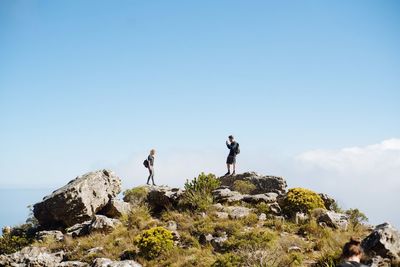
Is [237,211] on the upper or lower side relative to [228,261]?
upper

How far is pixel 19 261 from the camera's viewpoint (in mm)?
17109

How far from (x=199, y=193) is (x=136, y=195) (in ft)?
15.8

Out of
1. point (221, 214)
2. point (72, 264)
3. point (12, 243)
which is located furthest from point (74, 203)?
point (221, 214)

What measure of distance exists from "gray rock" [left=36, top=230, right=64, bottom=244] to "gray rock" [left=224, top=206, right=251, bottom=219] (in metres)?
9.79

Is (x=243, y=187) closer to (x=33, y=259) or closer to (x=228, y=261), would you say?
(x=228, y=261)

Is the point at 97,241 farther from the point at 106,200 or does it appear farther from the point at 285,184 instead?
the point at 285,184

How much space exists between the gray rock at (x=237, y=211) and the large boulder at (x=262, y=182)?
5.04 meters

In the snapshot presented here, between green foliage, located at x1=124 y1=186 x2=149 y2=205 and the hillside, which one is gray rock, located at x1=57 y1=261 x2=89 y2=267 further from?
green foliage, located at x1=124 y1=186 x2=149 y2=205

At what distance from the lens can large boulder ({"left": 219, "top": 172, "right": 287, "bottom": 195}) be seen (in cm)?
2541

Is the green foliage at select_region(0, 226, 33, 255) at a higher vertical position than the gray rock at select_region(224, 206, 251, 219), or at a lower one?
lower

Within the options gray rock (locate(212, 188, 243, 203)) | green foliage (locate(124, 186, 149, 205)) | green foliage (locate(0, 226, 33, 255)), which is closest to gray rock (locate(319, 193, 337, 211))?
gray rock (locate(212, 188, 243, 203))

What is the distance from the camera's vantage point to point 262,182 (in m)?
25.9

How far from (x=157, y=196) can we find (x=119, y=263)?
8545mm

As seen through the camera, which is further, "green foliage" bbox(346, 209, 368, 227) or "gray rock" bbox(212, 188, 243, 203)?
"gray rock" bbox(212, 188, 243, 203)
